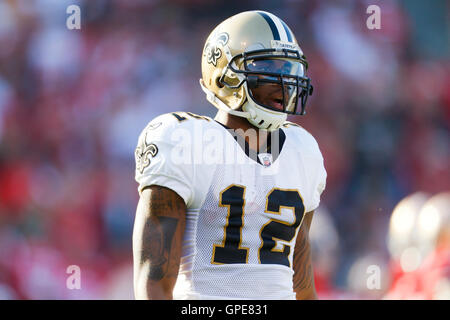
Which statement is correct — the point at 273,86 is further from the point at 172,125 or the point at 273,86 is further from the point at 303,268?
the point at 303,268

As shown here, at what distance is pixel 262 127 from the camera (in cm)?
172

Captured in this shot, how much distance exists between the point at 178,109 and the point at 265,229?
7.31ft

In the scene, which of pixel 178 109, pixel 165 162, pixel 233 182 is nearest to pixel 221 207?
pixel 233 182

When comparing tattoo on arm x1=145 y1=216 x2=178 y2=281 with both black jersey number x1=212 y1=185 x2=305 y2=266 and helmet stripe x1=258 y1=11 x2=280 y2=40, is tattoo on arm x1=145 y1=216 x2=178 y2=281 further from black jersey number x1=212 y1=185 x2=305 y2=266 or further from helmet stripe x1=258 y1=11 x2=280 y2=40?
helmet stripe x1=258 y1=11 x2=280 y2=40

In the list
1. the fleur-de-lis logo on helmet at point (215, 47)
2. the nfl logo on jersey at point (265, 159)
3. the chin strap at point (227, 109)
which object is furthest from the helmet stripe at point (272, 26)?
the nfl logo on jersey at point (265, 159)

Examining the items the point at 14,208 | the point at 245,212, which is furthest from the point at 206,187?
the point at 14,208

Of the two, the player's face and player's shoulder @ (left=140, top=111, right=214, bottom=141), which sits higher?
the player's face

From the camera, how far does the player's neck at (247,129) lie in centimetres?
171

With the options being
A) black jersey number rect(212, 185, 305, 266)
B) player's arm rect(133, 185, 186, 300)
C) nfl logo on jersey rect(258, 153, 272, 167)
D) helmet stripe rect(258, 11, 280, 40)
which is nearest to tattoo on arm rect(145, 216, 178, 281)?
player's arm rect(133, 185, 186, 300)

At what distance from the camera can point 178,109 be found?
3.73 m

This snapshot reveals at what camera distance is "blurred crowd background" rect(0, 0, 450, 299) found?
3.51m
